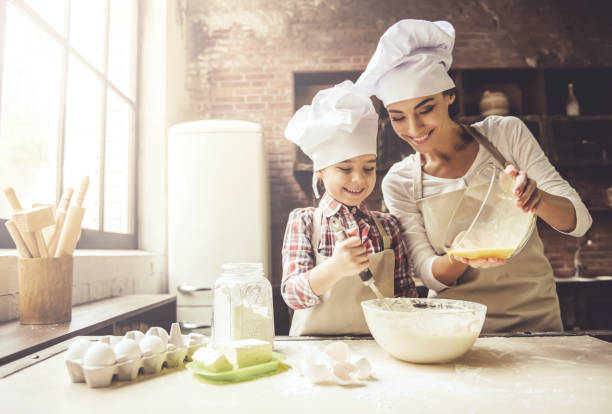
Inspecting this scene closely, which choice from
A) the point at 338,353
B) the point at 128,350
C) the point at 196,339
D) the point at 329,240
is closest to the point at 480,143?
the point at 329,240

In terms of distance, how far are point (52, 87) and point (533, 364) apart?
228cm

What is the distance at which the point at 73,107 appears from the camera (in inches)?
91.7

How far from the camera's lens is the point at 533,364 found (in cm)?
84

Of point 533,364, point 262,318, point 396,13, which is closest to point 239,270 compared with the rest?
point 262,318

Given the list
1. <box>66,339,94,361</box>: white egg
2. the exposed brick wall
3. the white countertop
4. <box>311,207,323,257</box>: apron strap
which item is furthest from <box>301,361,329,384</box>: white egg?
the exposed brick wall

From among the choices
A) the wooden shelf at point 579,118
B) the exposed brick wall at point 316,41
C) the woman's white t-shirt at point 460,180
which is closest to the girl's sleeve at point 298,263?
the woman's white t-shirt at point 460,180

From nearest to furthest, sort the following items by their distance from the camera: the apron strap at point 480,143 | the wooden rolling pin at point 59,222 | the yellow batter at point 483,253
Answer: the yellow batter at point 483,253
the wooden rolling pin at point 59,222
the apron strap at point 480,143

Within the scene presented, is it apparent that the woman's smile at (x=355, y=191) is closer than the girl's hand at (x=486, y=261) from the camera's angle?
No

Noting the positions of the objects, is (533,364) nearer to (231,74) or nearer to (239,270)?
(239,270)

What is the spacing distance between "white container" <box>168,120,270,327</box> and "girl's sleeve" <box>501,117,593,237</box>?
190cm

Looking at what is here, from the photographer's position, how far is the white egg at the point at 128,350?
2.51 ft

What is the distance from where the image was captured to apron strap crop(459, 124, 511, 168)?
4.78 ft

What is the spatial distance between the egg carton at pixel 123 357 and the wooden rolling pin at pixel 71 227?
0.49m

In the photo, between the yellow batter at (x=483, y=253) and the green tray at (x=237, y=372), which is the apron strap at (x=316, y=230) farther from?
the green tray at (x=237, y=372)
